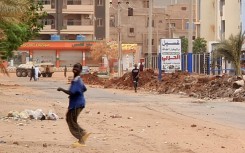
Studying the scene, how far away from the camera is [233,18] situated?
82000mm

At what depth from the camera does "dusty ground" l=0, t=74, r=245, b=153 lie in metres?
14.8

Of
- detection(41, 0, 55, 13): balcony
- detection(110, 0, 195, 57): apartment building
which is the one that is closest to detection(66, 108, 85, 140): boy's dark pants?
detection(41, 0, 55, 13): balcony

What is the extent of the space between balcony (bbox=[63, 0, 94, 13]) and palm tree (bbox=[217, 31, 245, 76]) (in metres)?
62.2

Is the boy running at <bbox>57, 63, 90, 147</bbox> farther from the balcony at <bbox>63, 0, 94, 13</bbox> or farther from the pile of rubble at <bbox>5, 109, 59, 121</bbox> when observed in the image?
the balcony at <bbox>63, 0, 94, 13</bbox>

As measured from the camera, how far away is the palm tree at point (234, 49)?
151 ft

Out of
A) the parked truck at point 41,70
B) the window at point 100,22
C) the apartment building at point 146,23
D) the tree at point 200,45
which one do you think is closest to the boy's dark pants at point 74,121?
the parked truck at point 41,70

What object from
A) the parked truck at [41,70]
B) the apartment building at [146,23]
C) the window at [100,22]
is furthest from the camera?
the apartment building at [146,23]

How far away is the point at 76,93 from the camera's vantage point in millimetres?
14695

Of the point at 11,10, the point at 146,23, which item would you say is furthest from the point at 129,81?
the point at 146,23

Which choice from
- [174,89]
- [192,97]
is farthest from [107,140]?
[174,89]

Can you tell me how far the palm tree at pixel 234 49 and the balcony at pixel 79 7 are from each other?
62223 mm

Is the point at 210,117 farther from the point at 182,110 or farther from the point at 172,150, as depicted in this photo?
the point at 172,150

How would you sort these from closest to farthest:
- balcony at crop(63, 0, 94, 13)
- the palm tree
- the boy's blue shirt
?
the boy's blue shirt < the palm tree < balcony at crop(63, 0, 94, 13)

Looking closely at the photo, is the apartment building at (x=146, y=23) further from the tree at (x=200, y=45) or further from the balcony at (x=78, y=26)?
the tree at (x=200, y=45)
